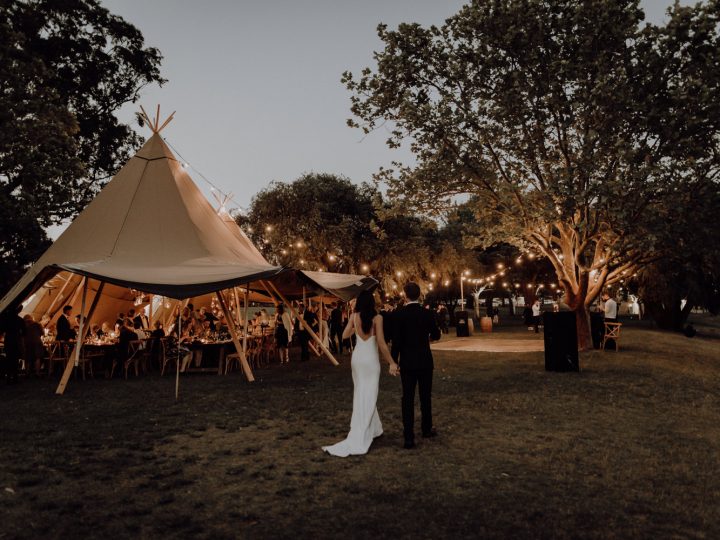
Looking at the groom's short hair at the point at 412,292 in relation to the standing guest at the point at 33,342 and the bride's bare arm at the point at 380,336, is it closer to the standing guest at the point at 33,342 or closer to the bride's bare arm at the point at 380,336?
the bride's bare arm at the point at 380,336

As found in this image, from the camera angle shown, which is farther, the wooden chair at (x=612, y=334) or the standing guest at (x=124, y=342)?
the wooden chair at (x=612, y=334)

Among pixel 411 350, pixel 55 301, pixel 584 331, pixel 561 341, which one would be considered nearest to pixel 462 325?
pixel 584 331

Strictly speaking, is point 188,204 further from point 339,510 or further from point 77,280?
point 339,510

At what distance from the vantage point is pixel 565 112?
13.2 meters

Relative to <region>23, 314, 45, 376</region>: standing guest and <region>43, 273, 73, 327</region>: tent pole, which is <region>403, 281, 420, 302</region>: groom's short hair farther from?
<region>43, 273, 73, 327</region>: tent pole

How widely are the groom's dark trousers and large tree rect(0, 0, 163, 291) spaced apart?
561 inches

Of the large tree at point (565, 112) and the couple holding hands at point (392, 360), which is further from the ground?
the large tree at point (565, 112)

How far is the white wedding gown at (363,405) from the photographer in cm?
560

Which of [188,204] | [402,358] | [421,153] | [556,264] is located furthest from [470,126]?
[402,358]

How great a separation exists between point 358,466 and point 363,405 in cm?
86

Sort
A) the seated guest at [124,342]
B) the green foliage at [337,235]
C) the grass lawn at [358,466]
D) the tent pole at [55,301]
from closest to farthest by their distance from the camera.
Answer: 1. the grass lawn at [358,466]
2. the seated guest at [124,342]
3. the tent pole at [55,301]
4. the green foliage at [337,235]

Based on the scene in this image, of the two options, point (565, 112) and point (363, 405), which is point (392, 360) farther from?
point (565, 112)

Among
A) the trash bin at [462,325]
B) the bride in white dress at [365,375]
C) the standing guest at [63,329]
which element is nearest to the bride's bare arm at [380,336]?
the bride in white dress at [365,375]

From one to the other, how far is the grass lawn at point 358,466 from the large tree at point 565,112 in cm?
534
